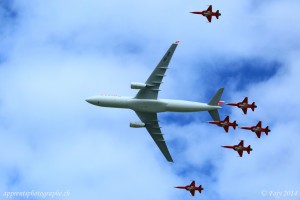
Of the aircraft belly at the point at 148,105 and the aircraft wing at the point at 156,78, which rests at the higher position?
the aircraft wing at the point at 156,78

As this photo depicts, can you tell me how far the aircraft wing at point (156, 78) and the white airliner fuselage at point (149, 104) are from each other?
42.0 inches

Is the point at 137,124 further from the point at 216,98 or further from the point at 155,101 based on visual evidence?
the point at 216,98

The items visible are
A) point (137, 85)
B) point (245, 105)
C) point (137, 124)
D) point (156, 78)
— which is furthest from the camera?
point (137, 124)

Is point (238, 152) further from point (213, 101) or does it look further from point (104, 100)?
point (104, 100)

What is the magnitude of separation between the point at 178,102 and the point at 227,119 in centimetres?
1166

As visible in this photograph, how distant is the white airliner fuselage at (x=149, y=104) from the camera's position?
7441 inches

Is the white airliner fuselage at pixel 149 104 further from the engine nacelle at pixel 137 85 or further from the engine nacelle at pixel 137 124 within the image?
the engine nacelle at pixel 137 124

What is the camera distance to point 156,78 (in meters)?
190

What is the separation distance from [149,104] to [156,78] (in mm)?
5559

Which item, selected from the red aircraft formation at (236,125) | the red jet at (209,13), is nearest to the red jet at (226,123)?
the red aircraft formation at (236,125)

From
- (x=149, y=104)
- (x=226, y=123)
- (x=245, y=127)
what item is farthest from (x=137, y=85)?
(x=245, y=127)

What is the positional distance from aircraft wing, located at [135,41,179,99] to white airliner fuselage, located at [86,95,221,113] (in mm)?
1067

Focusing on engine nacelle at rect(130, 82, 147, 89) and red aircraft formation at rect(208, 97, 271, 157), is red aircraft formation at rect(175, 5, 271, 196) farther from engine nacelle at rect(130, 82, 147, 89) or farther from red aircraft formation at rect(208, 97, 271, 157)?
engine nacelle at rect(130, 82, 147, 89)

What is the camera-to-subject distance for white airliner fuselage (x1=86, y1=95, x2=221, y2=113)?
620 ft
